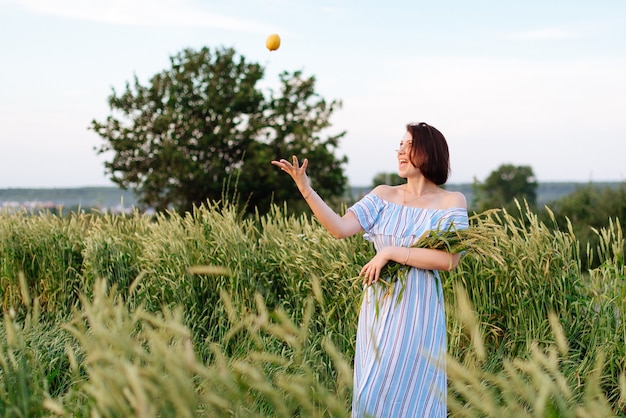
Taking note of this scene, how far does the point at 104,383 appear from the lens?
1672mm

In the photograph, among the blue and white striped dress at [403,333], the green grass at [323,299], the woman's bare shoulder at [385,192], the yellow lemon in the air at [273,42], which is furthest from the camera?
the yellow lemon in the air at [273,42]

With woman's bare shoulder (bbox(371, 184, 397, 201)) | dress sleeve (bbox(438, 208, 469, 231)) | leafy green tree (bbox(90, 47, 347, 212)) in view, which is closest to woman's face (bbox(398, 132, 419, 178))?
woman's bare shoulder (bbox(371, 184, 397, 201))

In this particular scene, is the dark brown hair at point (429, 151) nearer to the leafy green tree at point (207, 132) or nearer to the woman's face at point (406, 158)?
the woman's face at point (406, 158)

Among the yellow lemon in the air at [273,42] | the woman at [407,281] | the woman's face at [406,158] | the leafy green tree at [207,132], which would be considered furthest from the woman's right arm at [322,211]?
the leafy green tree at [207,132]

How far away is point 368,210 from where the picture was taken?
302cm

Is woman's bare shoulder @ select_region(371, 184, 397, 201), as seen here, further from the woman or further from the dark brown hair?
the dark brown hair

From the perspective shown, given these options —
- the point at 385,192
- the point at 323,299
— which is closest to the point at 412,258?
the point at 385,192

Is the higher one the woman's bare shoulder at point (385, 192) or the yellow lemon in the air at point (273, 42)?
the yellow lemon in the air at point (273, 42)

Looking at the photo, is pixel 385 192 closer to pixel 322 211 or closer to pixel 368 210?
pixel 368 210

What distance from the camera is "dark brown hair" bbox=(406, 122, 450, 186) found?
2.92m

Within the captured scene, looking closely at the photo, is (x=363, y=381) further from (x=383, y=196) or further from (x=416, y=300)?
(x=383, y=196)

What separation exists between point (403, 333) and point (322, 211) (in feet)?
1.96

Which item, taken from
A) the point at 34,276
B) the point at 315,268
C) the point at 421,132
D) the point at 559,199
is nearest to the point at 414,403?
the point at 421,132

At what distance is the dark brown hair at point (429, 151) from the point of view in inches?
115
